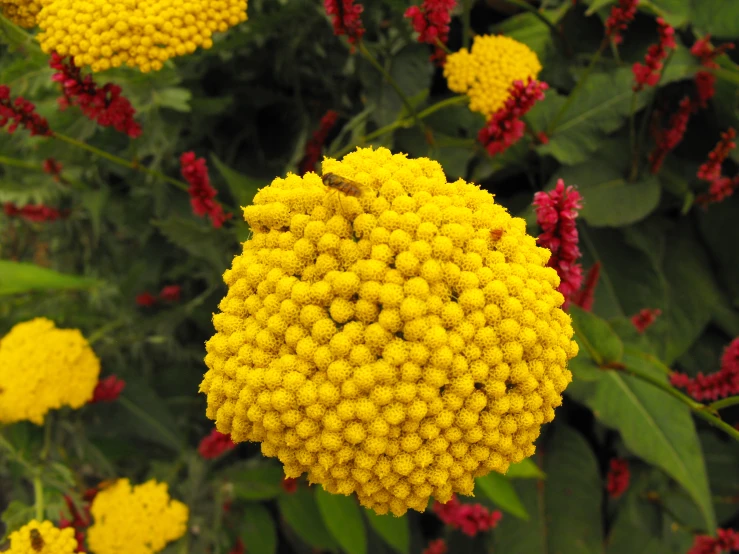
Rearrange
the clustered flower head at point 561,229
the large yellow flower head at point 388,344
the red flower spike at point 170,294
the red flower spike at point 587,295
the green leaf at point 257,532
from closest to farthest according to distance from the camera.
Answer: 1. the large yellow flower head at point 388,344
2. the clustered flower head at point 561,229
3. the red flower spike at point 587,295
4. the green leaf at point 257,532
5. the red flower spike at point 170,294

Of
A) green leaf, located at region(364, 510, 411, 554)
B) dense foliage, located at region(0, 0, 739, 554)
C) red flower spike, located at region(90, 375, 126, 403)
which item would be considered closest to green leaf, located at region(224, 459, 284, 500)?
dense foliage, located at region(0, 0, 739, 554)

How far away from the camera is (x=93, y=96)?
5.35ft

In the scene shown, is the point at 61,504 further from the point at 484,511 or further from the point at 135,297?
the point at 484,511

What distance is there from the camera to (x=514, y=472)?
1.86 meters

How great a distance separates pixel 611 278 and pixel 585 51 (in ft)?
3.13

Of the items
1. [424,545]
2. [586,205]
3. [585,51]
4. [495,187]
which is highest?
[585,51]

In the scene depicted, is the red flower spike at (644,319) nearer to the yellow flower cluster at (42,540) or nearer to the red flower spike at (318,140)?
the red flower spike at (318,140)

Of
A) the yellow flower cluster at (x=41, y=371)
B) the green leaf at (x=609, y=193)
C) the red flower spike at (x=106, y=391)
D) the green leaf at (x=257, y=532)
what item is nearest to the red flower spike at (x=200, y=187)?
the yellow flower cluster at (x=41, y=371)

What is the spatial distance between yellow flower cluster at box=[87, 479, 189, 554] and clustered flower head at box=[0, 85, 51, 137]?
1270mm

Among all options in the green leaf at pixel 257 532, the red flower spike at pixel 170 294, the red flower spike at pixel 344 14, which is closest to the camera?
the red flower spike at pixel 344 14

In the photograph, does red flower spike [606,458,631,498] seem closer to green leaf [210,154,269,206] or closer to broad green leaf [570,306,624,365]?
broad green leaf [570,306,624,365]

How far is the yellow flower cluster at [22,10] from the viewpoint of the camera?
5.41 ft

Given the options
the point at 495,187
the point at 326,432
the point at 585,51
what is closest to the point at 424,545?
the point at 495,187

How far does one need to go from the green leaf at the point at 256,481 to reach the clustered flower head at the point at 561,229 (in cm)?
149
